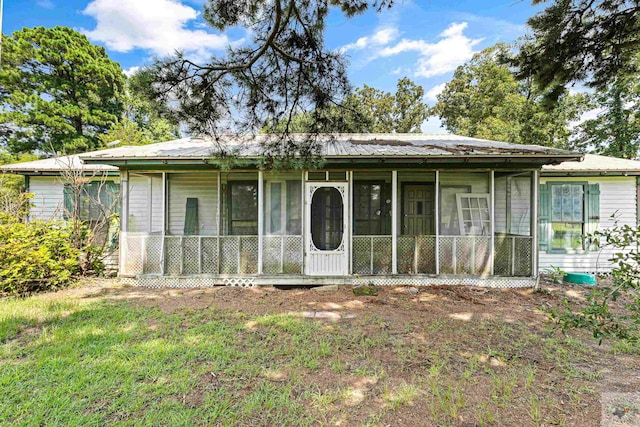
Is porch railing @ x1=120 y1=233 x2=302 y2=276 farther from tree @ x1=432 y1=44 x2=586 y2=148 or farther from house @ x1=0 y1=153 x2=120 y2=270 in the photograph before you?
tree @ x1=432 y1=44 x2=586 y2=148

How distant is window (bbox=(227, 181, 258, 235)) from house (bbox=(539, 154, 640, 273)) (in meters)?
7.76

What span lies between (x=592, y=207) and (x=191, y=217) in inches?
430

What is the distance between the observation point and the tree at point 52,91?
1756 centimetres

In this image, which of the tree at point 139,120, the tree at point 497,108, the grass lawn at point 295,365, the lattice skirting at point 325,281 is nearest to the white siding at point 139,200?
the tree at point 139,120

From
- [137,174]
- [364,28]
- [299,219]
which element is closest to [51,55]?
[137,174]

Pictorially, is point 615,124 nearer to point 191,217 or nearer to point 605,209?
point 605,209

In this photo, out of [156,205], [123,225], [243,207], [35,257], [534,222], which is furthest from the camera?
[156,205]

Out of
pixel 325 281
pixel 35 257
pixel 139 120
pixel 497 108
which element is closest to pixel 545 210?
pixel 325 281

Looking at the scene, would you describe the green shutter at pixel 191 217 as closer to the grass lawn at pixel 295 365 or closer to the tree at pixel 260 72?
the grass lawn at pixel 295 365

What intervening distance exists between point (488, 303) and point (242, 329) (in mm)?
4478

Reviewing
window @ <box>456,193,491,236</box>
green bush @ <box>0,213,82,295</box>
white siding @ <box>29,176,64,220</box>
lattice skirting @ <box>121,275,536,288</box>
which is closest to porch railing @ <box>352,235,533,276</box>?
lattice skirting @ <box>121,275,536,288</box>

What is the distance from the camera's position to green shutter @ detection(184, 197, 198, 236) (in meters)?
7.73

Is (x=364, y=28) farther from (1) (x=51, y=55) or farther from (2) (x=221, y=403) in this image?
(1) (x=51, y=55)

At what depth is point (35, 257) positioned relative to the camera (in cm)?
541
